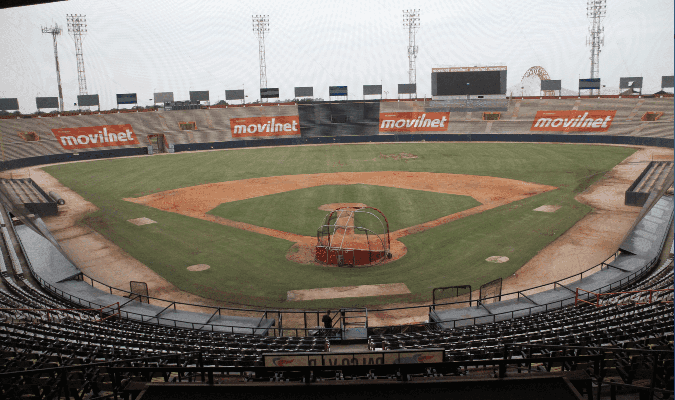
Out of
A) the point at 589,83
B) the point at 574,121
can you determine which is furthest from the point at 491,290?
Result: the point at 589,83

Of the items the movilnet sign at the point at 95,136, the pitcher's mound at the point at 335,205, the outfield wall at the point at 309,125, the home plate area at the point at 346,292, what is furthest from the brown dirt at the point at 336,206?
the movilnet sign at the point at 95,136

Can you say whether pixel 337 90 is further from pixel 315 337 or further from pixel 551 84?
pixel 315 337

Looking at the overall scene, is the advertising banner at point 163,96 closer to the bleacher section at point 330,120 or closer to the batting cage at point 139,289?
the bleacher section at point 330,120

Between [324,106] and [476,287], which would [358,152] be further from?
[476,287]

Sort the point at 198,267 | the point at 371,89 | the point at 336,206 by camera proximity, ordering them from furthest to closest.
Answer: the point at 371,89 → the point at 336,206 → the point at 198,267

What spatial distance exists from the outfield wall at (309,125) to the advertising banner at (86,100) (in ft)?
47.0

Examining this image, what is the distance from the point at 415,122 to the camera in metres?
80.9

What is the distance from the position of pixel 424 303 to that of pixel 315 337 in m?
7.20

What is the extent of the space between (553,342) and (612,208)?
2641 centimetres

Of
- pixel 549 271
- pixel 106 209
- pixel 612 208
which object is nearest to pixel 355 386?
pixel 549 271

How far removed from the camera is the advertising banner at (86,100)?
88.6 m

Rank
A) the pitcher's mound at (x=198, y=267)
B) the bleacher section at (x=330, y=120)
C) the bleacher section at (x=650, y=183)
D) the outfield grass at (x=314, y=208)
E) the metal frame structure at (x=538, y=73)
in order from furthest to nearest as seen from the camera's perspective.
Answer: the metal frame structure at (x=538, y=73), the bleacher section at (x=330, y=120), the bleacher section at (x=650, y=183), the pitcher's mound at (x=198, y=267), the outfield grass at (x=314, y=208)

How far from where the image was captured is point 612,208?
106ft

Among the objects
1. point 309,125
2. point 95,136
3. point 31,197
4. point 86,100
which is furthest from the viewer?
point 86,100
